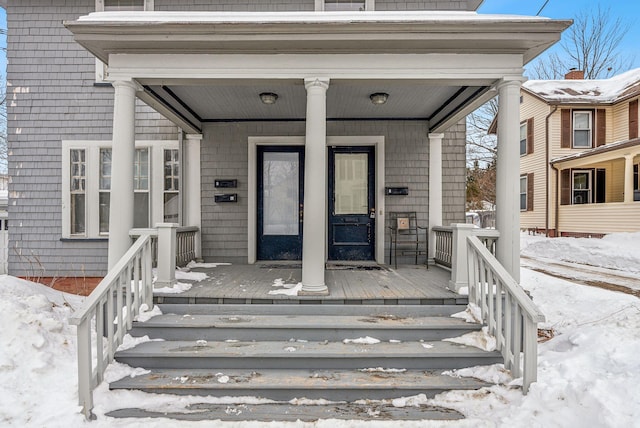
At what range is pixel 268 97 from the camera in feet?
15.9

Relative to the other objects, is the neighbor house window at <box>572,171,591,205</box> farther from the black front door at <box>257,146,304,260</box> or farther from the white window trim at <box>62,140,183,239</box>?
the white window trim at <box>62,140,183,239</box>

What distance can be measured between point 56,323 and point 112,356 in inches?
38.4

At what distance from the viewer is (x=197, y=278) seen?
4562mm

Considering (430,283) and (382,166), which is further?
(382,166)

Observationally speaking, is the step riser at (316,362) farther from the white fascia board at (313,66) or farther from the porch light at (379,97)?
the porch light at (379,97)

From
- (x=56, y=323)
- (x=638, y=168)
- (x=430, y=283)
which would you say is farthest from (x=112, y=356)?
(x=638, y=168)

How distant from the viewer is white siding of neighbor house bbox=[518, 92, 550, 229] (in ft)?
45.5

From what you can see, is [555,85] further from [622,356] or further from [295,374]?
[295,374]

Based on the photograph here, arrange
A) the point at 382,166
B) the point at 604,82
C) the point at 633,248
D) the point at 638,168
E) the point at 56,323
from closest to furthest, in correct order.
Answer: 1. the point at 56,323
2. the point at 382,166
3. the point at 633,248
4. the point at 638,168
5. the point at 604,82

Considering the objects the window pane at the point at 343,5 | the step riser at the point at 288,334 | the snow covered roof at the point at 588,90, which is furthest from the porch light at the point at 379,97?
the snow covered roof at the point at 588,90

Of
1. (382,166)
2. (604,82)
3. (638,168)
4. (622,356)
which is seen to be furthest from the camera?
(604,82)

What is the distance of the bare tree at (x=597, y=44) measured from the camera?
18984 millimetres

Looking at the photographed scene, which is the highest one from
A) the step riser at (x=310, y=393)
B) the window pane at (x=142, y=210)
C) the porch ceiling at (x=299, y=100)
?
the porch ceiling at (x=299, y=100)

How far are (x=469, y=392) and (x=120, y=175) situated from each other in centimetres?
381
